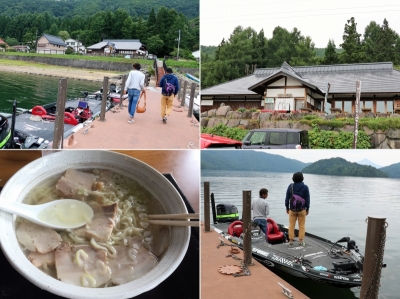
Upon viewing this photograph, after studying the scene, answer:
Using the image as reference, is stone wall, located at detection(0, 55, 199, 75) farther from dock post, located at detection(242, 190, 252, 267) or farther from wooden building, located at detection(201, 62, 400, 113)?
wooden building, located at detection(201, 62, 400, 113)

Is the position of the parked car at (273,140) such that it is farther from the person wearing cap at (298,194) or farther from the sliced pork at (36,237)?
the sliced pork at (36,237)

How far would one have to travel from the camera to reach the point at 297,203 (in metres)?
2.43

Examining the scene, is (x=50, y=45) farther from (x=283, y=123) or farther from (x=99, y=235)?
(x=283, y=123)

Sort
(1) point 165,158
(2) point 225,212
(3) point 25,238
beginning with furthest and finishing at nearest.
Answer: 1. (2) point 225,212
2. (1) point 165,158
3. (3) point 25,238

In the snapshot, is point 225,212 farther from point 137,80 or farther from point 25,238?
point 25,238

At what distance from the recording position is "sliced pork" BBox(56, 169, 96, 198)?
92 centimetres

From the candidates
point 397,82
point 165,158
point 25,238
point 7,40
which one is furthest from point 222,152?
point 397,82

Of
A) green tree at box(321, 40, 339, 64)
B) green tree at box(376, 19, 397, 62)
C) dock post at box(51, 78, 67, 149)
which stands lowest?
dock post at box(51, 78, 67, 149)

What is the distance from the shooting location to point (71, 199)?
0.98 metres

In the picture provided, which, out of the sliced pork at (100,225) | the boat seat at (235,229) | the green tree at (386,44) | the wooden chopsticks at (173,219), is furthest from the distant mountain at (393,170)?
the green tree at (386,44)

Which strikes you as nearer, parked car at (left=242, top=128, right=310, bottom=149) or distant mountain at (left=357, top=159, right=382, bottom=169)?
distant mountain at (left=357, top=159, right=382, bottom=169)

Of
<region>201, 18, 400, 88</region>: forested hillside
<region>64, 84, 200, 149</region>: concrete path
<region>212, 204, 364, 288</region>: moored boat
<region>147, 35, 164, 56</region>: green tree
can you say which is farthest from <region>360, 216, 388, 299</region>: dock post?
<region>201, 18, 400, 88</region>: forested hillside

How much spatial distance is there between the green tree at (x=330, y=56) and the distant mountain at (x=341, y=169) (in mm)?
3398

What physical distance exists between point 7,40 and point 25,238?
7.80 ft
